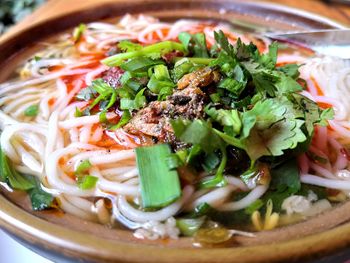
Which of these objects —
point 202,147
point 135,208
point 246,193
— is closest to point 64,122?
point 135,208

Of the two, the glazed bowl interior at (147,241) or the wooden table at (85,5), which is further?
the wooden table at (85,5)

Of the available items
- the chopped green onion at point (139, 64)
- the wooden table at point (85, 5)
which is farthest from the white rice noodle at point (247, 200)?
the wooden table at point (85, 5)

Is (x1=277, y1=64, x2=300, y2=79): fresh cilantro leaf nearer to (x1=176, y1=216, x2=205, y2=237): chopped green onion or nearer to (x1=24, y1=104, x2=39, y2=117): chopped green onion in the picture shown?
(x1=176, y1=216, x2=205, y2=237): chopped green onion

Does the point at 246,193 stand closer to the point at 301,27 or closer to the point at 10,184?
the point at 10,184

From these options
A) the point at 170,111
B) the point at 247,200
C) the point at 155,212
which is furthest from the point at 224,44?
the point at 155,212

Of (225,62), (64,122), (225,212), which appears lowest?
(225,212)

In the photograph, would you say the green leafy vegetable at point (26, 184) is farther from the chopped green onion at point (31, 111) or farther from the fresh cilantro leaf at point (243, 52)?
the fresh cilantro leaf at point (243, 52)

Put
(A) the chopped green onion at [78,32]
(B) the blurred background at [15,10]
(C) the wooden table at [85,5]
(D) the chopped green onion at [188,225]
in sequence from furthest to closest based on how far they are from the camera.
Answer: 1. (B) the blurred background at [15,10]
2. (C) the wooden table at [85,5]
3. (A) the chopped green onion at [78,32]
4. (D) the chopped green onion at [188,225]

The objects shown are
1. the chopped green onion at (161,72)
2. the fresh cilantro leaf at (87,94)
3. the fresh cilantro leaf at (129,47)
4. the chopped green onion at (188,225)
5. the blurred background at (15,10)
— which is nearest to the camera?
the chopped green onion at (188,225)
